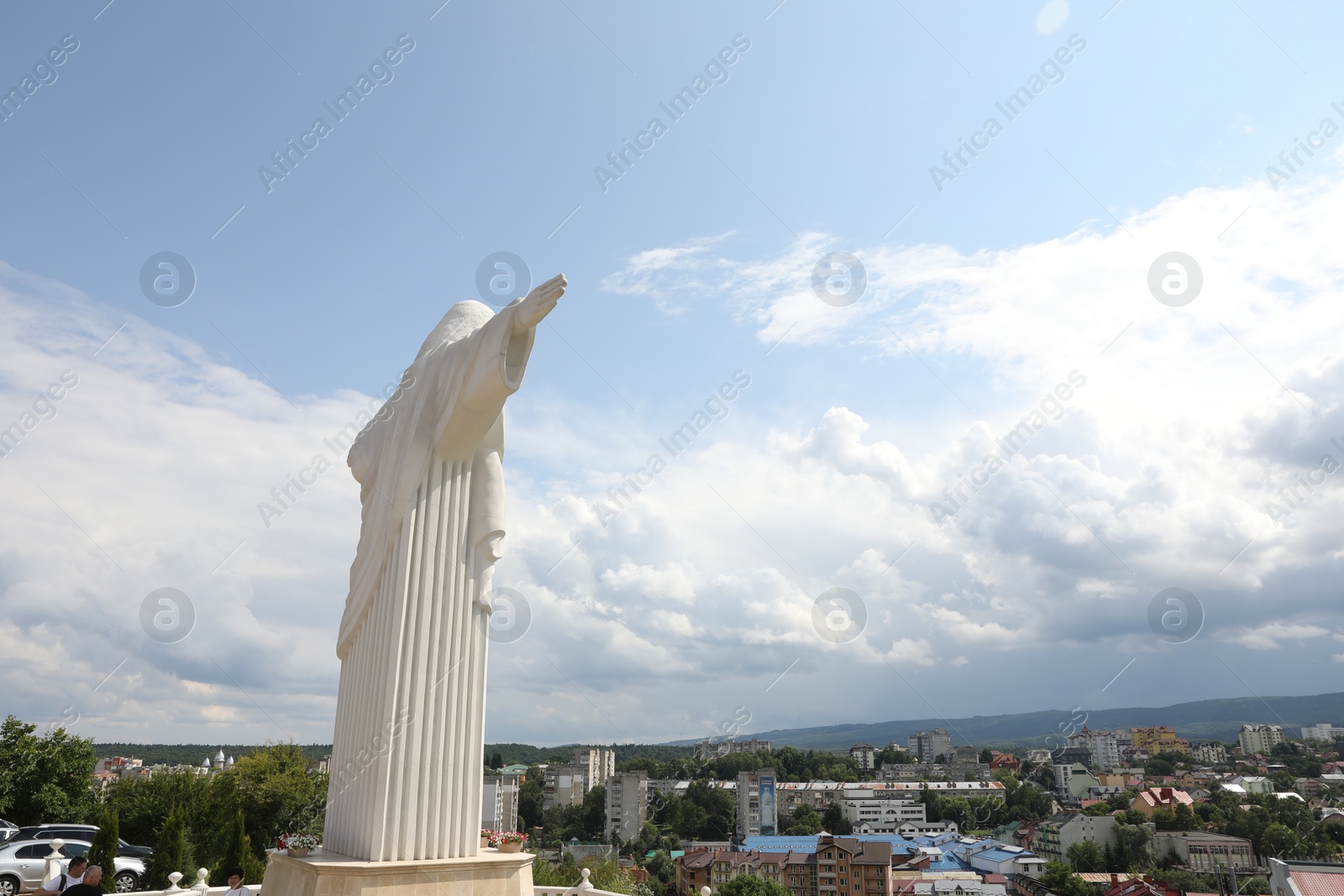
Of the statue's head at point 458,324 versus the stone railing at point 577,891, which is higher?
the statue's head at point 458,324

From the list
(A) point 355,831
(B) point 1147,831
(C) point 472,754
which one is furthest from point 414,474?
(B) point 1147,831

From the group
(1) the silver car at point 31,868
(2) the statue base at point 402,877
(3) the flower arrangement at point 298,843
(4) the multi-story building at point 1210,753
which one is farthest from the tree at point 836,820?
(2) the statue base at point 402,877

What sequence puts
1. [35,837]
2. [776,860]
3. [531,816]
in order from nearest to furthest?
[35,837]
[776,860]
[531,816]

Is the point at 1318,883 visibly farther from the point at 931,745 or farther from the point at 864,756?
the point at 931,745

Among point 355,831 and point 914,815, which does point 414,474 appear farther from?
point 914,815

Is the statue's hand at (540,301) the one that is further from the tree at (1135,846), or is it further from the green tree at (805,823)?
the green tree at (805,823)

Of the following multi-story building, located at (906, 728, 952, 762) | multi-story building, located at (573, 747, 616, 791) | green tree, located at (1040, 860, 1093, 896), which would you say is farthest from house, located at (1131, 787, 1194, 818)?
multi-story building, located at (906, 728, 952, 762)
